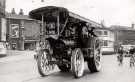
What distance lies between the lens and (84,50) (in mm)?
13422

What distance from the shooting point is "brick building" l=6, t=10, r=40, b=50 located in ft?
200

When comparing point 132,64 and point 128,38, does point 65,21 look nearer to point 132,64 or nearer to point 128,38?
point 132,64

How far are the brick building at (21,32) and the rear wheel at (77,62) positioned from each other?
157 ft

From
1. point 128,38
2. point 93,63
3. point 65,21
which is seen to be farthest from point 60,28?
point 128,38

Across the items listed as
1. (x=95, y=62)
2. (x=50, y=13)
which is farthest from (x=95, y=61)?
(x=50, y=13)

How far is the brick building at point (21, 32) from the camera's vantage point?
200 ft

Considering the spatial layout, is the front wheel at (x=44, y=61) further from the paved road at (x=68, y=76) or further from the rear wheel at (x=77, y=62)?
the rear wheel at (x=77, y=62)

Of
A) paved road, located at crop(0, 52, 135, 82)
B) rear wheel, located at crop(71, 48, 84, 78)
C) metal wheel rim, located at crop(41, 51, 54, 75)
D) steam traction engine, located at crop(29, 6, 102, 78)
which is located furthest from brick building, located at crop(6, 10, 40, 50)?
rear wheel, located at crop(71, 48, 84, 78)

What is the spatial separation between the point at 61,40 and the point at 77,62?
1060 millimetres

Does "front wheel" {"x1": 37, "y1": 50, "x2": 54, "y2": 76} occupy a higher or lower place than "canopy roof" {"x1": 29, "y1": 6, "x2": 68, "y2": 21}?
lower

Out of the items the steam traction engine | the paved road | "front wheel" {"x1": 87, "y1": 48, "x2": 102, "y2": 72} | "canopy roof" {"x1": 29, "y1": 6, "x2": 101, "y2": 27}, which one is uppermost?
"canopy roof" {"x1": 29, "y1": 6, "x2": 101, "y2": 27}

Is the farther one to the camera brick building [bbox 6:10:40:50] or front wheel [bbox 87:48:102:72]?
brick building [bbox 6:10:40:50]

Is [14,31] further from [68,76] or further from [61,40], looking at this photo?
[61,40]

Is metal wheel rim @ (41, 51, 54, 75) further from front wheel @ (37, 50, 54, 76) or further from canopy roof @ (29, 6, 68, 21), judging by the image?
canopy roof @ (29, 6, 68, 21)
